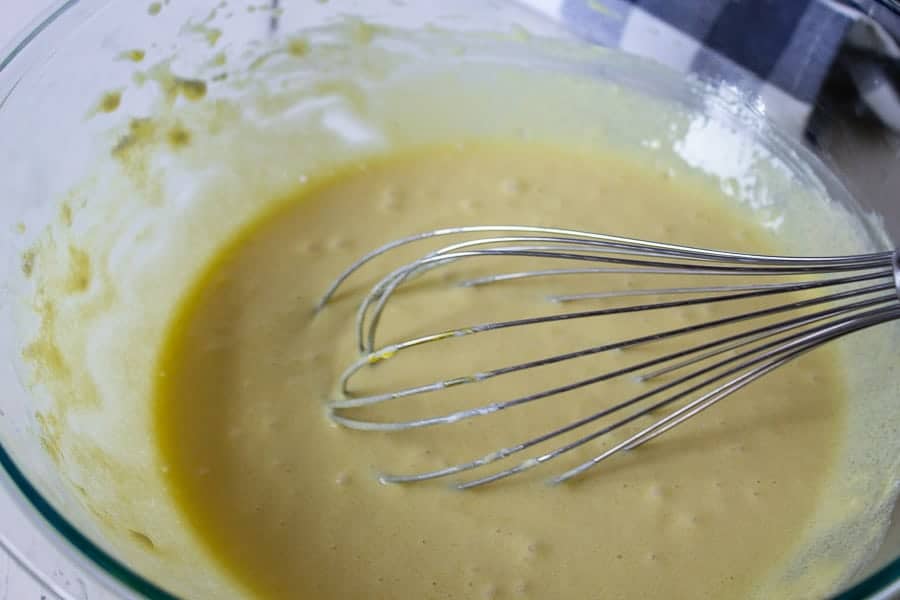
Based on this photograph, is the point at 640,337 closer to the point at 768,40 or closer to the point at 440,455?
the point at 440,455

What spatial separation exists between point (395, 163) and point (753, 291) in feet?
2.29

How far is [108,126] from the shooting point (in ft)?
3.83

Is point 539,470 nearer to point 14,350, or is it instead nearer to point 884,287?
point 884,287

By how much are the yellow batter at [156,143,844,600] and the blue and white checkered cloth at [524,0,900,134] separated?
0.76ft

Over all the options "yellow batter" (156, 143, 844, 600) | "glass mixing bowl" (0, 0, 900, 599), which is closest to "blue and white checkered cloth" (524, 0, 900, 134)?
"glass mixing bowl" (0, 0, 900, 599)

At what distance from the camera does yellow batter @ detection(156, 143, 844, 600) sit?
972 mm

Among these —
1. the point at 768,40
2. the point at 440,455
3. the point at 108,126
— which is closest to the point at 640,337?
the point at 440,455

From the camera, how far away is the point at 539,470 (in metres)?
1.04

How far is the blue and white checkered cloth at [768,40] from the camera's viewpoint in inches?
46.6

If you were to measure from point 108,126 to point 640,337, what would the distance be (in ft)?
2.50

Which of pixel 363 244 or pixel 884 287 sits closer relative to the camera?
pixel 884 287

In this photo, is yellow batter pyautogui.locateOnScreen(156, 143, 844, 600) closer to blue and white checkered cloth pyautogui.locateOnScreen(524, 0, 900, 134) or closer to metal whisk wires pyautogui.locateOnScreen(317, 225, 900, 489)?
metal whisk wires pyautogui.locateOnScreen(317, 225, 900, 489)

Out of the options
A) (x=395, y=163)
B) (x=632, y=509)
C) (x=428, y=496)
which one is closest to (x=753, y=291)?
(x=632, y=509)

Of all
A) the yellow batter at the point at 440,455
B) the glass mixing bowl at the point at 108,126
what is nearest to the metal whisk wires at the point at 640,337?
the yellow batter at the point at 440,455
